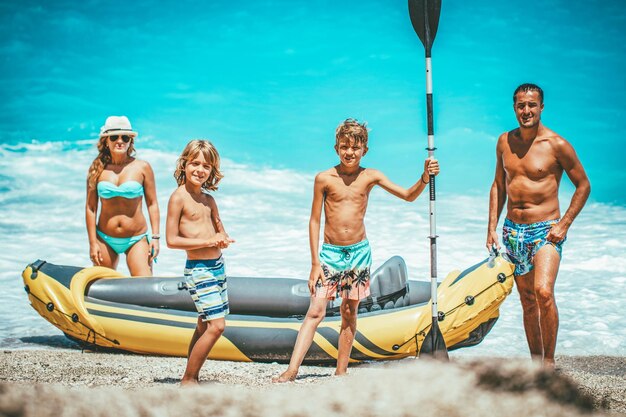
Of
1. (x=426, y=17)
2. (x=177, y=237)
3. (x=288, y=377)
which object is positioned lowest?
(x=288, y=377)

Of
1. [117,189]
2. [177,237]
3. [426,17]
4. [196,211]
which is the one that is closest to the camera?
[177,237]

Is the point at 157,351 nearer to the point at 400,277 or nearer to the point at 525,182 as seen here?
the point at 400,277

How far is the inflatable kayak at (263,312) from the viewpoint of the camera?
4996 mm

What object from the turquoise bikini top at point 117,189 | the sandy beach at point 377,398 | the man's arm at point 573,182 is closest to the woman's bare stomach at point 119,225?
the turquoise bikini top at point 117,189

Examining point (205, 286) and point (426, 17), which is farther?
point (426, 17)

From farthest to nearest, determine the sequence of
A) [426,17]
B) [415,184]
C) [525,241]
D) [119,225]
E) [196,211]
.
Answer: [119,225]
[426,17]
[525,241]
[415,184]
[196,211]

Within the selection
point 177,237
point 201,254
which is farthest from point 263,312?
point 177,237

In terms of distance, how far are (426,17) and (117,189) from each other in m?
2.89

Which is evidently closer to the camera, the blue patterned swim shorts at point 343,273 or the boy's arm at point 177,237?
the boy's arm at point 177,237

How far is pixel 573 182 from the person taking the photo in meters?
4.11

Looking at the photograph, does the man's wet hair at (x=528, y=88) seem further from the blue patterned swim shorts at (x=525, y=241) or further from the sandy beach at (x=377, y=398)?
the sandy beach at (x=377, y=398)

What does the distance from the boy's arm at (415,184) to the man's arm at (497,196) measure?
66 centimetres

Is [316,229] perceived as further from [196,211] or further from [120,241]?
[120,241]

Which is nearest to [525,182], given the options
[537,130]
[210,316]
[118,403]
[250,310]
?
[537,130]
